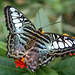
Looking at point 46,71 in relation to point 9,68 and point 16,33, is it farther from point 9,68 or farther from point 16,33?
point 16,33

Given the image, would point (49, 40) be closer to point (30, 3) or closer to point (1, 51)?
point (1, 51)

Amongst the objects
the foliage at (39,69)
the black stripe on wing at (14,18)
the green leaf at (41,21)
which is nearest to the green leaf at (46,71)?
the foliage at (39,69)

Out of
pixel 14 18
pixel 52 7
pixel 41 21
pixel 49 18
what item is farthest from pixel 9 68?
pixel 52 7

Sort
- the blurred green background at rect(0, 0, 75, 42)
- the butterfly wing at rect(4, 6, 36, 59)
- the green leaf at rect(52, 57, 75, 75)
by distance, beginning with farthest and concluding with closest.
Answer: the blurred green background at rect(0, 0, 75, 42) < the green leaf at rect(52, 57, 75, 75) < the butterfly wing at rect(4, 6, 36, 59)

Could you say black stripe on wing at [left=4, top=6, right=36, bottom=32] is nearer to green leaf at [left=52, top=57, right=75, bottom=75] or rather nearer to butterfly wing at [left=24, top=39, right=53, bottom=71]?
butterfly wing at [left=24, top=39, right=53, bottom=71]

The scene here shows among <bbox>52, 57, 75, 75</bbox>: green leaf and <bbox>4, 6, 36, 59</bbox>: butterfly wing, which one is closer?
<bbox>4, 6, 36, 59</bbox>: butterfly wing

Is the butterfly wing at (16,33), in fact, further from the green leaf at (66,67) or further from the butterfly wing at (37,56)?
the green leaf at (66,67)

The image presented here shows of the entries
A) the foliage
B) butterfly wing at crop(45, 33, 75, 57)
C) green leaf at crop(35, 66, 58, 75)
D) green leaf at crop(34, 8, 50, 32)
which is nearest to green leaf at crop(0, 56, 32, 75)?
the foliage
